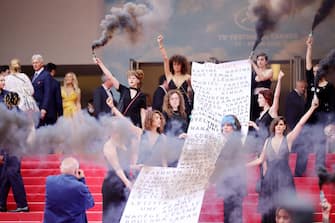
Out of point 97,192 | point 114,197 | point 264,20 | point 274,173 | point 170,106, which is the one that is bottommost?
point 97,192

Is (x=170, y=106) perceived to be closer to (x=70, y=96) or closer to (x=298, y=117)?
(x=298, y=117)

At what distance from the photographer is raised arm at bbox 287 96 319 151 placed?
8.93 m

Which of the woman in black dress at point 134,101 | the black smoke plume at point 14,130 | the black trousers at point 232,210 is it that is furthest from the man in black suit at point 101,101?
the black trousers at point 232,210

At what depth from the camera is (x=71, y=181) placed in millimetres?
7922

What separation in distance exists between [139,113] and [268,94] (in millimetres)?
1441

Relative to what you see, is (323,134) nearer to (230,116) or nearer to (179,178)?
(230,116)

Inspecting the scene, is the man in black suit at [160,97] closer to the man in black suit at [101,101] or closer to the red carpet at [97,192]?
the man in black suit at [101,101]

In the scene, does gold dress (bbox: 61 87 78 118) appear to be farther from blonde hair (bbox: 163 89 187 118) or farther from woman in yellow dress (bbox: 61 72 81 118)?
blonde hair (bbox: 163 89 187 118)

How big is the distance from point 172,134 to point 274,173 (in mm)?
1233

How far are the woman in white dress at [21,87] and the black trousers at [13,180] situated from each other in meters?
0.62

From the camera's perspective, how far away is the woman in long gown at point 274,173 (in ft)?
27.9

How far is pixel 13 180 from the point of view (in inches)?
373

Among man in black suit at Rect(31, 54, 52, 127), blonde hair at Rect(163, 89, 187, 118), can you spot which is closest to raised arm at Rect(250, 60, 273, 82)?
blonde hair at Rect(163, 89, 187, 118)

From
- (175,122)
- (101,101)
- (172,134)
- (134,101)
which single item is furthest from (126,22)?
(172,134)
